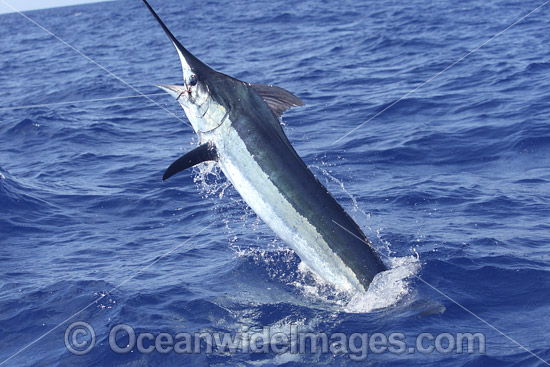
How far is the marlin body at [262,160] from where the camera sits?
16.5 ft

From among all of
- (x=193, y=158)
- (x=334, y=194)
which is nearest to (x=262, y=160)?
(x=193, y=158)

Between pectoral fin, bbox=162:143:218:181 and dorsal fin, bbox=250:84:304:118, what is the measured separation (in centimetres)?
60

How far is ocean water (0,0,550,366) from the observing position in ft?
18.6

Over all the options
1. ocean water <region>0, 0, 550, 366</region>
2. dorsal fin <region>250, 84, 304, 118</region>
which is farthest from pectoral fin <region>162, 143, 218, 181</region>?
ocean water <region>0, 0, 550, 366</region>

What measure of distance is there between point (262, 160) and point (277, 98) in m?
0.57

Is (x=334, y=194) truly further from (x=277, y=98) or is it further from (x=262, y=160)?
(x=262, y=160)

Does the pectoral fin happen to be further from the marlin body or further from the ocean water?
the ocean water

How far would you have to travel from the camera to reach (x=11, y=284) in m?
7.04

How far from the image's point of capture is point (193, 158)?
4891 millimetres

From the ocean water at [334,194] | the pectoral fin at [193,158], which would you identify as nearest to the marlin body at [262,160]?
the pectoral fin at [193,158]

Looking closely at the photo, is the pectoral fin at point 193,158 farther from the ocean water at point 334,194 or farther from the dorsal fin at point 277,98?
the ocean water at point 334,194

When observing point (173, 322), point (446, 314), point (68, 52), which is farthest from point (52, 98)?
point (446, 314)

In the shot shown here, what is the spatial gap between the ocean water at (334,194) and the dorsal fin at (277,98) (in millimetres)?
1212

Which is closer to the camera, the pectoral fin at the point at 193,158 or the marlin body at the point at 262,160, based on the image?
the pectoral fin at the point at 193,158
